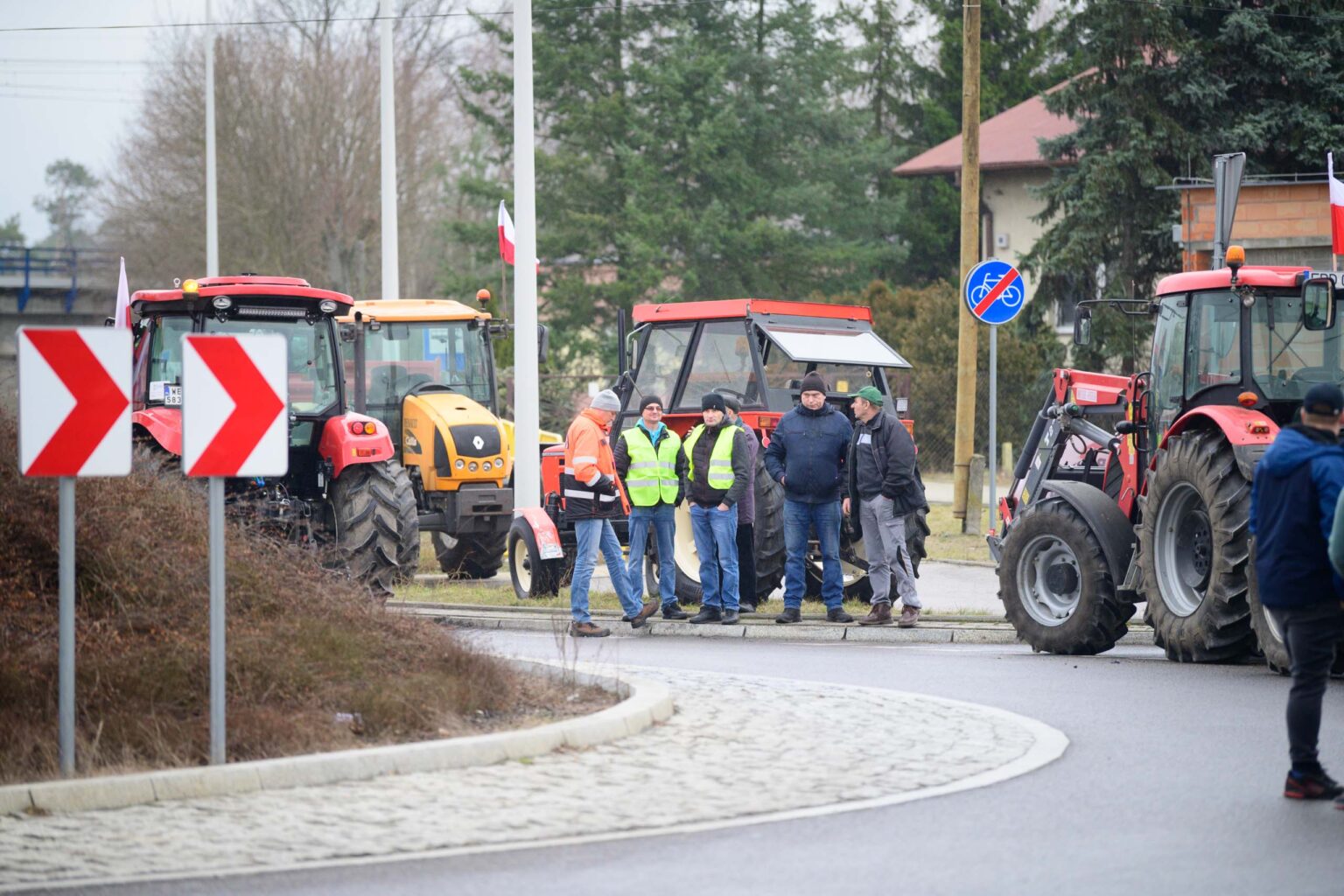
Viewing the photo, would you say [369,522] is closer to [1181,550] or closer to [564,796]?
[1181,550]

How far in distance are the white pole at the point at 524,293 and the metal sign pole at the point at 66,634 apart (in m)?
10.6

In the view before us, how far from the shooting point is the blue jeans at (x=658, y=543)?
1630cm

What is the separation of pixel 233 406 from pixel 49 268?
5432cm

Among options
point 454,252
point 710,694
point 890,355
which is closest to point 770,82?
point 454,252

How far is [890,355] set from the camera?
18.1 m

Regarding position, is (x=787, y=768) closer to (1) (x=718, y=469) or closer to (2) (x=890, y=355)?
(1) (x=718, y=469)

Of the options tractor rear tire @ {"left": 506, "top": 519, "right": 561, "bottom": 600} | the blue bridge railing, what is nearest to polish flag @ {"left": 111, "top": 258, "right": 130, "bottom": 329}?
tractor rear tire @ {"left": 506, "top": 519, "right": 561, "bottom": 600}

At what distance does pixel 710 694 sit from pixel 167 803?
13.0 feet

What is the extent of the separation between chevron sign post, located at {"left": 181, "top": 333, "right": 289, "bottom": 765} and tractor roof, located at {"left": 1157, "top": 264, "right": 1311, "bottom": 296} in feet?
24.3

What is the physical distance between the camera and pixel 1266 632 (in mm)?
12539

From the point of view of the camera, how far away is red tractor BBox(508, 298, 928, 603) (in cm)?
1741

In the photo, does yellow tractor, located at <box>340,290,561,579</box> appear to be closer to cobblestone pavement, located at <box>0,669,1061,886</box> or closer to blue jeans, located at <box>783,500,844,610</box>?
blue jeans, located at <box>783,500,844,610</box>

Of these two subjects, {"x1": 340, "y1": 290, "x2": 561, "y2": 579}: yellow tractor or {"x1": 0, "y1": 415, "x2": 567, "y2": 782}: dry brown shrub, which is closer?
{"x1": 0, "y1": 415, "x2": 567, "y2": 782}: dry brown shrub

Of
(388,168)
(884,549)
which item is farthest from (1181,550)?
(388,168)
